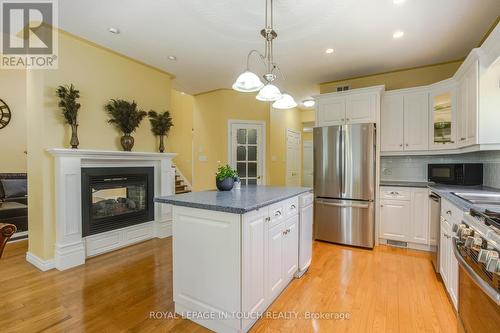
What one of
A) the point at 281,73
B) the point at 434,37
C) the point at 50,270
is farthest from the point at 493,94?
the point at 50,270

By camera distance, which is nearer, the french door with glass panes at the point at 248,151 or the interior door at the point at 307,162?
the french door with glass panes at the point at 248,151

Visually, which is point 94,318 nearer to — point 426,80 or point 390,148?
point 390,148

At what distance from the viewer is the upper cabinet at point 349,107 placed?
3584 mm

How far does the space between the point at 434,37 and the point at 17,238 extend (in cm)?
640

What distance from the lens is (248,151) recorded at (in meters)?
5.23

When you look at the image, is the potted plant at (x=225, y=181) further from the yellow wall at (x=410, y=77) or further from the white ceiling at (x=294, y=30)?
the yellow wall at (x=410, y=77)

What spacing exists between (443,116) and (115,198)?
4.77 m

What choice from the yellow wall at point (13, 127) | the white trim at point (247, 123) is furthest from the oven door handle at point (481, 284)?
the yellow wall at point (13, 127)

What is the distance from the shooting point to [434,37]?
287cm

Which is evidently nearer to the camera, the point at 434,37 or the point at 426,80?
the point at 434,37

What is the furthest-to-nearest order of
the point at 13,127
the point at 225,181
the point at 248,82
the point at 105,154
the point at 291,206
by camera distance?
the point at 13,127, the point at 105,154, the point at 225,181, the point at 291,206, the point at 248,82

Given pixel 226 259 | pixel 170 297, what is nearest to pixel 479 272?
pixel 226 259

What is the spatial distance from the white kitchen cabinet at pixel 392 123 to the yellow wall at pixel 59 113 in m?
3.84

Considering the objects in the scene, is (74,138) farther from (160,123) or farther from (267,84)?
(267,84)
